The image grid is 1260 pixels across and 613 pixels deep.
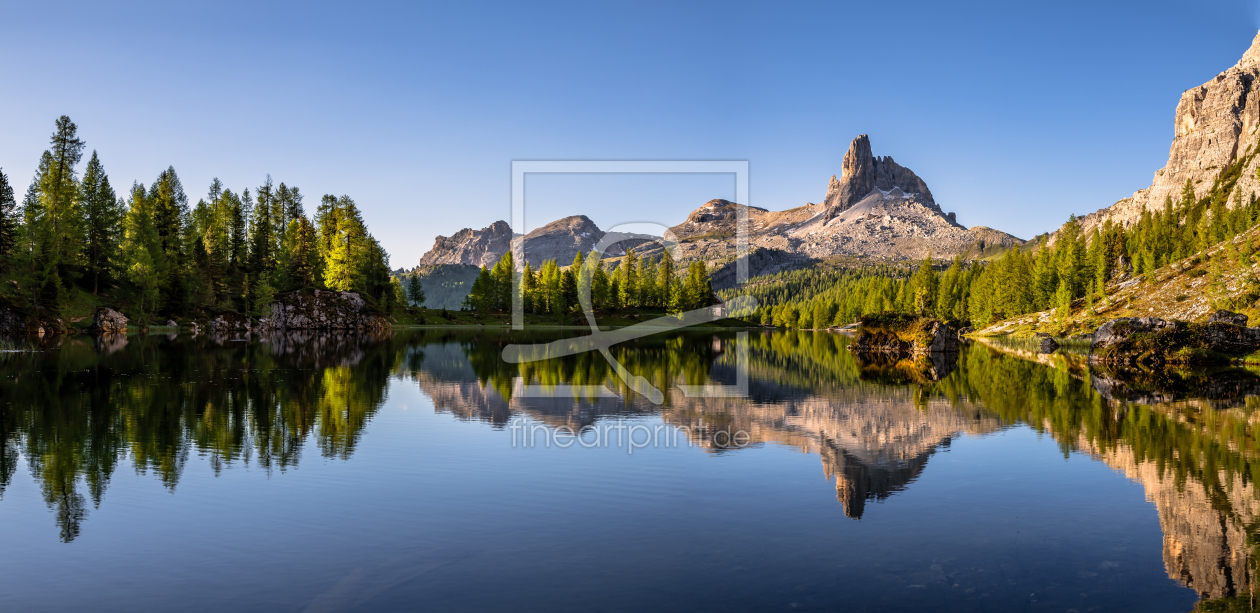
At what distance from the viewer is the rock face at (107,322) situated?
9519 cm

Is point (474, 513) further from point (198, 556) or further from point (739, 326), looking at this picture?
point (739, 326)

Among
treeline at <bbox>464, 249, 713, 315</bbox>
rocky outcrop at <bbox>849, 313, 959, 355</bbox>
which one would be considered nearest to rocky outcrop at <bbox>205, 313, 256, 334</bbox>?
treeline at <bbox>464, 249, 713, 315</bbox>

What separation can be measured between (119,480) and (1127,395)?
45.2 meters

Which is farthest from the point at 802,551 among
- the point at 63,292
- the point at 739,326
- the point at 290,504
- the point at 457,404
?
the point at 739,326

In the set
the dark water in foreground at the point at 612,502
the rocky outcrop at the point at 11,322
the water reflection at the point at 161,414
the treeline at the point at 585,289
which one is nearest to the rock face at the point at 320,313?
the rocky outcrop at the point at 11,322

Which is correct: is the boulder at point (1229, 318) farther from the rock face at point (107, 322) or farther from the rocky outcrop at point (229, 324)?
the rock face at point (107, 322)

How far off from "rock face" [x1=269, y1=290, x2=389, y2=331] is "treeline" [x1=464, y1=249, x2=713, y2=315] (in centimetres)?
4408

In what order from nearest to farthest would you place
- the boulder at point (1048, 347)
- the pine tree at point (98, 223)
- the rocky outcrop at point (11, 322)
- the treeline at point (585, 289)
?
the rocky outcrop at point (11, 322), the boulder at point (1048, 347), the pine tree at point (98, 223), the treeline at point (585, 289)

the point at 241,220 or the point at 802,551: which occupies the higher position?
the point at 241,220

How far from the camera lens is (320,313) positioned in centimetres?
12419

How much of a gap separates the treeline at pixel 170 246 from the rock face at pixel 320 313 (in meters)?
3.17

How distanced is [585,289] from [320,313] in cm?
5482

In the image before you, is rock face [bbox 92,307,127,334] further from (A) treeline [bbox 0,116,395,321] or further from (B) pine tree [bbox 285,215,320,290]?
(B) pine tree [bbox 285,215,320,290]

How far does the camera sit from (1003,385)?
4500cm
